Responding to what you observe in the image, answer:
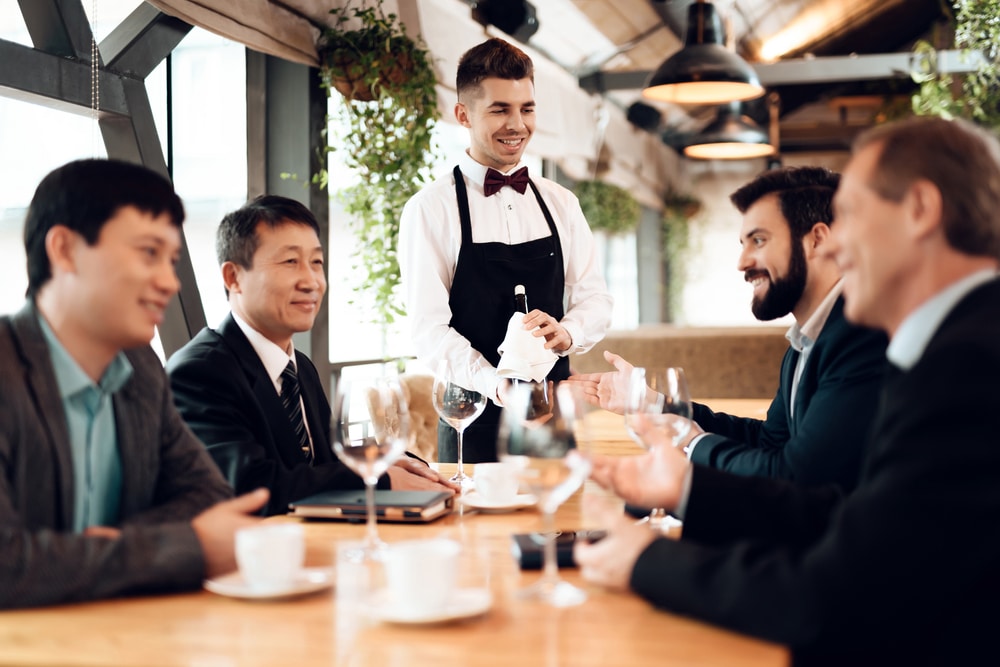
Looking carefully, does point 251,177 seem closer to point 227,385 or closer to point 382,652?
point 227,385

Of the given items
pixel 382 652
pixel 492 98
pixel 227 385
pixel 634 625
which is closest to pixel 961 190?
pixel 634 625

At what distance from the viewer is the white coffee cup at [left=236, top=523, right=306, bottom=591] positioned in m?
1.17

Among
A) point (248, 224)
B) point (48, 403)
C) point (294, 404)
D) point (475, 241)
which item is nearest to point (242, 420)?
point (294, 404)

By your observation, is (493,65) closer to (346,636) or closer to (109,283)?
(109,283)

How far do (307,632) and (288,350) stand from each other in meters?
1.20

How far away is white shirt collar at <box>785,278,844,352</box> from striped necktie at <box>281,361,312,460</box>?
102cm

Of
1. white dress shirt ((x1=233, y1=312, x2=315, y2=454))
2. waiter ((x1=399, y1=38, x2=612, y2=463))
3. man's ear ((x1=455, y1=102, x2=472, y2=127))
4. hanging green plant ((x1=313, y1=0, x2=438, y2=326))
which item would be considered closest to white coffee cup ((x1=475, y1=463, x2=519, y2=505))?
white dress shirt ((x1=233, y1=312, x2=315, y2=454))

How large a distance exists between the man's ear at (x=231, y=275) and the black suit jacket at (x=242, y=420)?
141 mm

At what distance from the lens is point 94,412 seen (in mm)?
1377

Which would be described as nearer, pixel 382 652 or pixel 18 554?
pixel 382 652

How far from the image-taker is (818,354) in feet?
5.85

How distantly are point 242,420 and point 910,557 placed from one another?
128 cm

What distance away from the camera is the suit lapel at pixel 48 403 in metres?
1.27

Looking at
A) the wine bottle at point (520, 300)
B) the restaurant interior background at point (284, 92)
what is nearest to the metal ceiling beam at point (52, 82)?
the restaurant interior background at point (284, 92)
